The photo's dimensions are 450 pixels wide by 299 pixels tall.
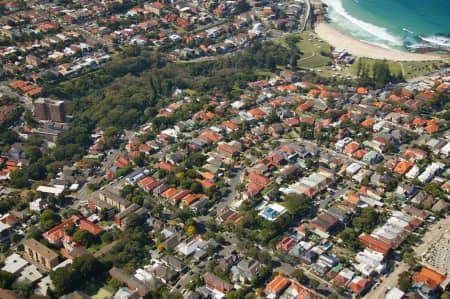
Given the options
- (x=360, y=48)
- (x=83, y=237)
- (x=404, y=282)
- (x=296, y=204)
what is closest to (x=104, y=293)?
(x=83, y=237)

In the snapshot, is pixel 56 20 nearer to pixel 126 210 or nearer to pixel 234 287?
pixel 126 210

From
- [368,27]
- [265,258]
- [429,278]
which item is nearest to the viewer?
[429,278]

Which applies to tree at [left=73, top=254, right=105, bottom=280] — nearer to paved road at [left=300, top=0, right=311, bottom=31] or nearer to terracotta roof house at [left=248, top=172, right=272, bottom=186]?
terracotta roof house at [left=248, top=172, right=272, bottom=186]

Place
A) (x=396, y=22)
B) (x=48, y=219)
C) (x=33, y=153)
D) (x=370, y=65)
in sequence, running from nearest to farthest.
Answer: (x=48, y=219) < (x=33, y=153) < (x=370, y=65) < (x=396, y=22)

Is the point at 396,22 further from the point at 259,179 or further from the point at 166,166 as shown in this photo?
the point at 166,166

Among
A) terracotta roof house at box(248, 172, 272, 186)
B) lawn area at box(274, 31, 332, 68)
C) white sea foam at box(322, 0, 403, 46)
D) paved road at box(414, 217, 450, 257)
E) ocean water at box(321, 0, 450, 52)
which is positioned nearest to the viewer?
paved road at box(414, 217, 450, 257)

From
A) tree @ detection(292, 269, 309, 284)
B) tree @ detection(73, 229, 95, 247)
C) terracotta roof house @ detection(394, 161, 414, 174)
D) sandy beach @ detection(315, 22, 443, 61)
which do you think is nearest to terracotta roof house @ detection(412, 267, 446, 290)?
tree @ detection(292, 269, 309, 284)

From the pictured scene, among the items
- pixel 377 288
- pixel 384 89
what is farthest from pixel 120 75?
pixel 377 288
